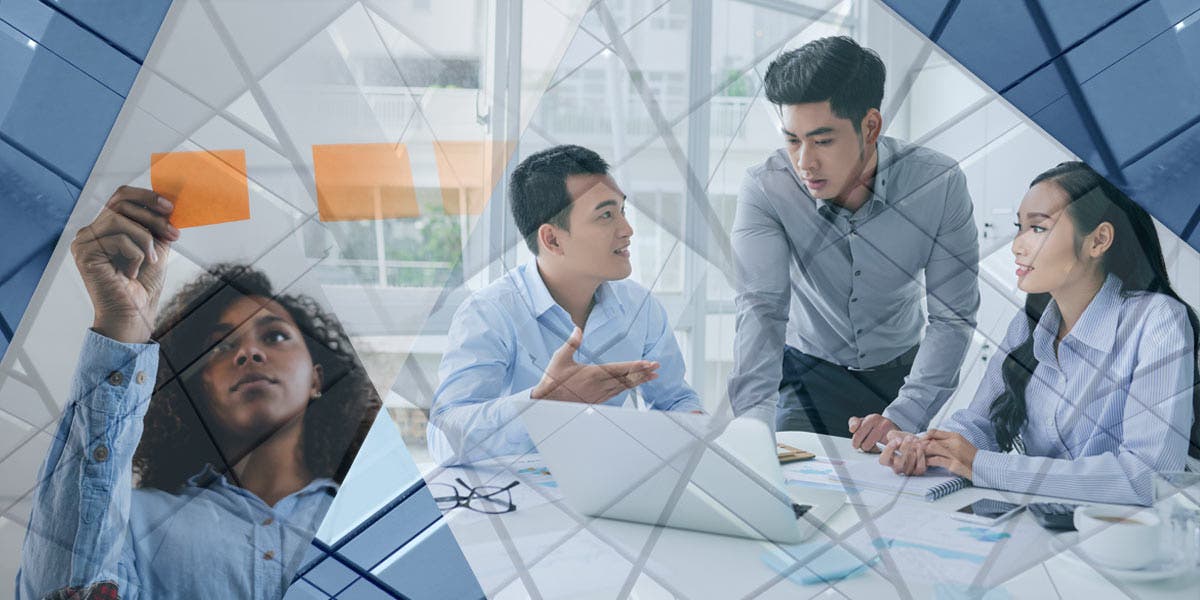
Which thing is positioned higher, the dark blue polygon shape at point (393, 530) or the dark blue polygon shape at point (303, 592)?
the dark blue polygon shape at point (393, 530)

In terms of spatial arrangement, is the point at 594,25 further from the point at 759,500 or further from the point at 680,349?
the point at 759,500

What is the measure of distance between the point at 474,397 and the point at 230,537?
489mm

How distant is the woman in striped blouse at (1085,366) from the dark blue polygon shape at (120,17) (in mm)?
1381

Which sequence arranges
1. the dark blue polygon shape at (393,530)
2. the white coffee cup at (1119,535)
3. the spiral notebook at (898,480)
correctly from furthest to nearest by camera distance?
the dark blue polygon shape at (393,530)
the spiral notebook at (898,480)
the white coffee cup at (1119,535)

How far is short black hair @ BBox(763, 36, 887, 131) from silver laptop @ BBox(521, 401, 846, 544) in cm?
48

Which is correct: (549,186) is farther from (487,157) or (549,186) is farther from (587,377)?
(587,377)

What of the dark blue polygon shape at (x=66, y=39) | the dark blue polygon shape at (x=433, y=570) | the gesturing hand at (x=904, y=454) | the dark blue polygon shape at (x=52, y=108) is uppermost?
the dark blue polygon shape at (x=66, y=39)

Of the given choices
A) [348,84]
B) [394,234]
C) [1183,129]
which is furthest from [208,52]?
[1183,129]

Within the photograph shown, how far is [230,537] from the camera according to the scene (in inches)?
55.4

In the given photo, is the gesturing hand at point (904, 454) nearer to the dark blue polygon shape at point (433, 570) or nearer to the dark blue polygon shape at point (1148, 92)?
the dark blue polygon shape at point (1148, 92)

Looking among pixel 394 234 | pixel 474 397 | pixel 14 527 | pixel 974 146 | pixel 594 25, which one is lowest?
pixel 14 527

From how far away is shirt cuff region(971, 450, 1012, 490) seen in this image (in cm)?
121

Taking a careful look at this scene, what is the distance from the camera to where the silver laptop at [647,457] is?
1263 mm
